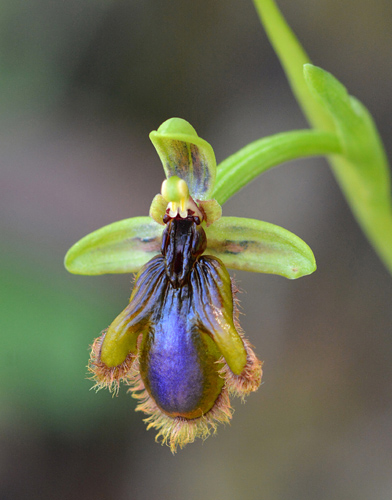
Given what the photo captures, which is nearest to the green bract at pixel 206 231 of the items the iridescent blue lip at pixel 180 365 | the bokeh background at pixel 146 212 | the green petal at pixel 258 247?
the green petal at pixel 258 247

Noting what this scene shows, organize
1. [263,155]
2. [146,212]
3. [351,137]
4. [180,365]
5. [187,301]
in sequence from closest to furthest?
[180,365]
[187,301]
[263,155]
[351,137]
[146,212]

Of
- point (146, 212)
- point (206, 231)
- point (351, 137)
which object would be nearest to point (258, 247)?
point (206, 231)

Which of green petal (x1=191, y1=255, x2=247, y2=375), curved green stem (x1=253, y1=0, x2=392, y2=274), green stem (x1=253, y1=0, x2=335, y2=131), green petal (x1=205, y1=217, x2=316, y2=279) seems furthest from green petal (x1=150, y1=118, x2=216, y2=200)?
green stem (x1=253, y1=0, x2=335, y2=131)

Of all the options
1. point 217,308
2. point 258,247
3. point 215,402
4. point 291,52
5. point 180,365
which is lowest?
point 215,402

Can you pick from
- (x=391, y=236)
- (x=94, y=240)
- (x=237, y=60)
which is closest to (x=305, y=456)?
(x=391, y=236)

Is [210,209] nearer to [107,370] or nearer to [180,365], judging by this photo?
[180,365]

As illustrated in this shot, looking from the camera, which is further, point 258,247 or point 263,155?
point 263,155
